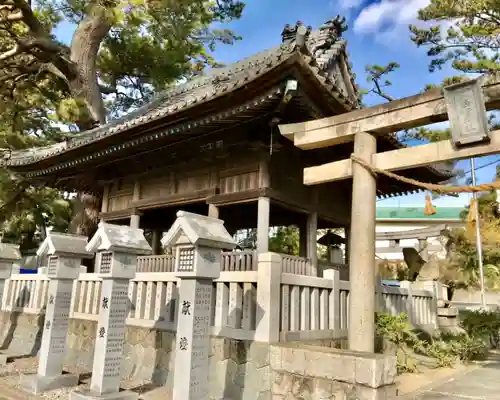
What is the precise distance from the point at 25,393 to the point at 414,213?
136 ft

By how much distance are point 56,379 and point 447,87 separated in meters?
7.14

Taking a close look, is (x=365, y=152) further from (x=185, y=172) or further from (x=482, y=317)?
(x=482, y=317)

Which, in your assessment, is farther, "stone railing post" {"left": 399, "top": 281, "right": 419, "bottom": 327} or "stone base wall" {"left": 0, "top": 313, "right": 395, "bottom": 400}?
"stone railing post" {"left": 399, "top": 281, "right": 419, "bottom": 327}

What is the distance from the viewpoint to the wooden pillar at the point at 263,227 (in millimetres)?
7784

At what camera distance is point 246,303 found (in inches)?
249

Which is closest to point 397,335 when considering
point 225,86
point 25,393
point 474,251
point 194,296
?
point 194,296

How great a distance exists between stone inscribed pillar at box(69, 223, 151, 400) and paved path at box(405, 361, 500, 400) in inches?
171

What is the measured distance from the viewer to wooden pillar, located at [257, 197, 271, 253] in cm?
778

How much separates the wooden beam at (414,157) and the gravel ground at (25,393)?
4.55m

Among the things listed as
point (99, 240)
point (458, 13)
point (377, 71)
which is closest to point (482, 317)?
point (99, 240)

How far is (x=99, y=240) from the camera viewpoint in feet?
20.4

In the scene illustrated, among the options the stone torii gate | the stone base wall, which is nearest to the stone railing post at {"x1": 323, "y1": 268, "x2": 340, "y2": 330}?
the stone base wall

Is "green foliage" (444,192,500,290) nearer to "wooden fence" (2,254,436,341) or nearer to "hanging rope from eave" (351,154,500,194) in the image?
"wooden fence" (2,254,436,341)

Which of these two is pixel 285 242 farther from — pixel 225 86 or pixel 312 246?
pixel 225 86
